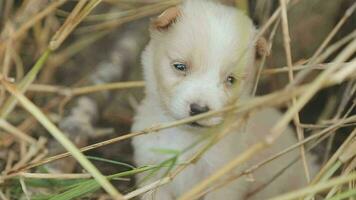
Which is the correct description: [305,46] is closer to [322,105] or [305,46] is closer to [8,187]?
[322,105]

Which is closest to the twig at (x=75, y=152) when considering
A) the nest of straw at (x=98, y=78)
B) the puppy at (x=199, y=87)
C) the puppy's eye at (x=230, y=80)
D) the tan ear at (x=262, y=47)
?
the puppy at (x=199, y=87)

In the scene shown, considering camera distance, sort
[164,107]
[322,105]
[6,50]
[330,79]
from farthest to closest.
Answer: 1. [322,105]
2. [6,50]
3. [164,107]
4. [330,79]

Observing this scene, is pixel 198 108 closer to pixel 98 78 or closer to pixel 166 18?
pixel 166 18

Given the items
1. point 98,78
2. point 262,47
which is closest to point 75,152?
point 262,47

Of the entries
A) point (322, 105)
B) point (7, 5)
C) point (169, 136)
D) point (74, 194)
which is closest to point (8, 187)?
point (74, 194)

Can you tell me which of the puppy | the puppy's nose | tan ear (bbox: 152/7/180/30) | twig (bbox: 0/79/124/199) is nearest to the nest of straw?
the puppy

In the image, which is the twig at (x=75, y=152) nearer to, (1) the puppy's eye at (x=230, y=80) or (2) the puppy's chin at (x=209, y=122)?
(2) the puppy's chin at (x=209, y=122)

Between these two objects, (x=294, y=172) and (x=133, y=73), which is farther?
(x=133, y=73)
